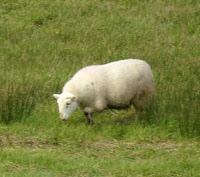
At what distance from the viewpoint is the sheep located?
12969mm

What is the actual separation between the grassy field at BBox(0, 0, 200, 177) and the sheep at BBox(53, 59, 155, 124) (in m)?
0.27

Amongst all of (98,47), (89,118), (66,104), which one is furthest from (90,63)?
(66,104)

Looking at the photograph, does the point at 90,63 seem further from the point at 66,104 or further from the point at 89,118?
the point at 66,104

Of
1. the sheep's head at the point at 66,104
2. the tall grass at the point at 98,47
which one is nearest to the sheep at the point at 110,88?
the sheep's head at the point at 66,104

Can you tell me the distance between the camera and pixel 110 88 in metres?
13.0

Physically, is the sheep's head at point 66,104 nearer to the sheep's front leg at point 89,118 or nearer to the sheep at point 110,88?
the sheep at point 110,88

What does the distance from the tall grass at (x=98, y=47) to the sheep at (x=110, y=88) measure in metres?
0.38

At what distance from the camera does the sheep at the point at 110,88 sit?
42.5ft

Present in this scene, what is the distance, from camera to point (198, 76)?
15.1 metres

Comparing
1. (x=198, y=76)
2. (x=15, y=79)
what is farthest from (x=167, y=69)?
(x=15, y=79)

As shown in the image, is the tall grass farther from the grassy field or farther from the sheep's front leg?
the sheep's front leg

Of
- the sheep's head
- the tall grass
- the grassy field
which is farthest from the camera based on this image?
the tall grass

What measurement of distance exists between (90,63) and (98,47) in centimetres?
135

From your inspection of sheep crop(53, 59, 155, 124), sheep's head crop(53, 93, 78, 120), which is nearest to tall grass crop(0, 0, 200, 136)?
sheep crop(53, 59, 155, 124)
